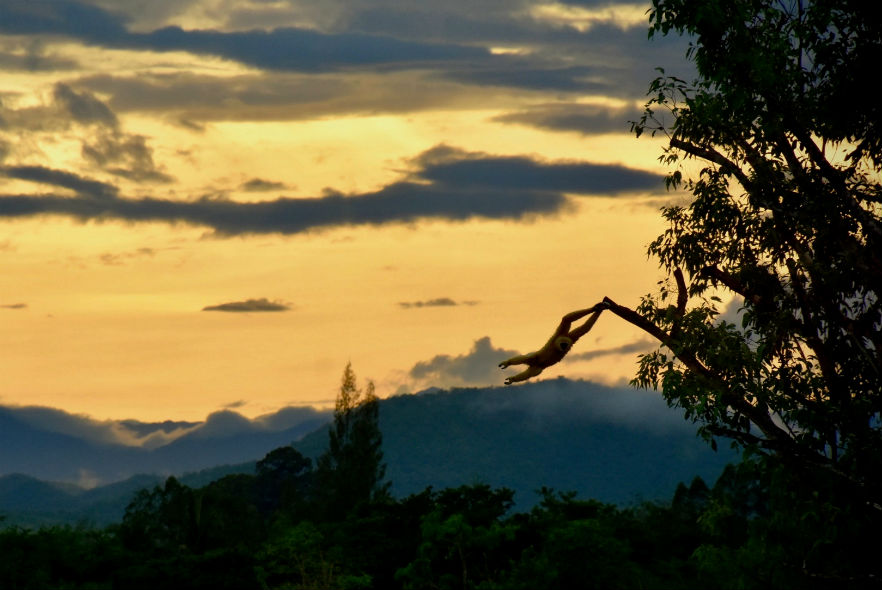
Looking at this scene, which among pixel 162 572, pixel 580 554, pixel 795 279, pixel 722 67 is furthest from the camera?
pixel 162 572

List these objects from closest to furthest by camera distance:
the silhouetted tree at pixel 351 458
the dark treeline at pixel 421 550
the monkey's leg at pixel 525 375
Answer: the monkey's leg at pixel 525 375, the dark treeline at pixel 421 550, the silhouetted tree at pixel 351 458

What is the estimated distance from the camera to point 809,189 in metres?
13.6

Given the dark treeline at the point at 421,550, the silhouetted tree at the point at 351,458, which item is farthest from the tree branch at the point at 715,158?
the silhouetted tree at the point at 351,458

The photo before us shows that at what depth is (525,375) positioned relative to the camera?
510 inches

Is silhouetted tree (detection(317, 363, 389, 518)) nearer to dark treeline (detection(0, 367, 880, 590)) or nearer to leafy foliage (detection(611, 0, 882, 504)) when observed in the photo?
dark treeline (detection(0, 367, 880, 590))

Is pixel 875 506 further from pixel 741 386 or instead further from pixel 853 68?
pixel 853 68

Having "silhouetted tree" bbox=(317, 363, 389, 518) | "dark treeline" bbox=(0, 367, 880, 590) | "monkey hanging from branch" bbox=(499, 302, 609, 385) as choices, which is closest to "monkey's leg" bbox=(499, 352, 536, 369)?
"monkey hanging from branch" bbox=(499, 302, 609, 385)

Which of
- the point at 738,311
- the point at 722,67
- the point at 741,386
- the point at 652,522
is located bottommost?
the point at 652,522

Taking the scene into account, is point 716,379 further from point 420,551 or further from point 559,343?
point 420,551

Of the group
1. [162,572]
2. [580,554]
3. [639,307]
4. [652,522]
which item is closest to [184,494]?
[162,572]

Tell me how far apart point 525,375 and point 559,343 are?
0.67 metres

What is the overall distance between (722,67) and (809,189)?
185 centimetres

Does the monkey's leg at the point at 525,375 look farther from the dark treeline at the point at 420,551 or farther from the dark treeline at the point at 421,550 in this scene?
the dark treeline at the point at 420,551

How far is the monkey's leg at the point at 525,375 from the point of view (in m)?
12.8
